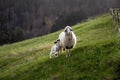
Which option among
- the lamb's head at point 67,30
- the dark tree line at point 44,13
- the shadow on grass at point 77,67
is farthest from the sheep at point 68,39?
the dark tree line at point 44,13

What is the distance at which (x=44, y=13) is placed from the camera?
139 metres

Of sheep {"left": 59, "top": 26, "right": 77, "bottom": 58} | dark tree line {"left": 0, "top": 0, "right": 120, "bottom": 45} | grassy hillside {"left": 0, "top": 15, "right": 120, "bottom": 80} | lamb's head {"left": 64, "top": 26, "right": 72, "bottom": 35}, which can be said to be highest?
dark tree line {"left": 0, "top": 0, "right": 120, "bottom": 45}

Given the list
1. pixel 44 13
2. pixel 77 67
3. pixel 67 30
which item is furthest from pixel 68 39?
pixel 44 13

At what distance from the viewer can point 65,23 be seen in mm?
108062

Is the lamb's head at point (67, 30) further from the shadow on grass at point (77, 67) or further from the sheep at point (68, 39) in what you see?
the shadow on grass at point (77, 67)

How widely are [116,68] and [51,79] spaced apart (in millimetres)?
5012

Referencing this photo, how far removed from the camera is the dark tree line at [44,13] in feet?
358

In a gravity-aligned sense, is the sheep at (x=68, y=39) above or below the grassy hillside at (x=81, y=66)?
above

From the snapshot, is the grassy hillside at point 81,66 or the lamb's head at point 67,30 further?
the lamb's head at point 67,30

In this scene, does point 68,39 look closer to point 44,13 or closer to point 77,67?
point 77,67

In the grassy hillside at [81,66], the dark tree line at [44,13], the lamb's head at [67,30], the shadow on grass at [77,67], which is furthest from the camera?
the dark tree line at [44,13]

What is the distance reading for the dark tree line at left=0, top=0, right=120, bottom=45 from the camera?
109 m

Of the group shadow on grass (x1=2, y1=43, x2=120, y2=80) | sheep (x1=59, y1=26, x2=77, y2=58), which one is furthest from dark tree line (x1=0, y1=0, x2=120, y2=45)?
sheep (x1=59, y1=26, x2=77, y2=58)

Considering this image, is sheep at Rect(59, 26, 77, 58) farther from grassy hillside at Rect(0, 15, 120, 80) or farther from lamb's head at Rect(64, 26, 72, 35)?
grassy hillside at Rect(0, 15, 120, 80)
